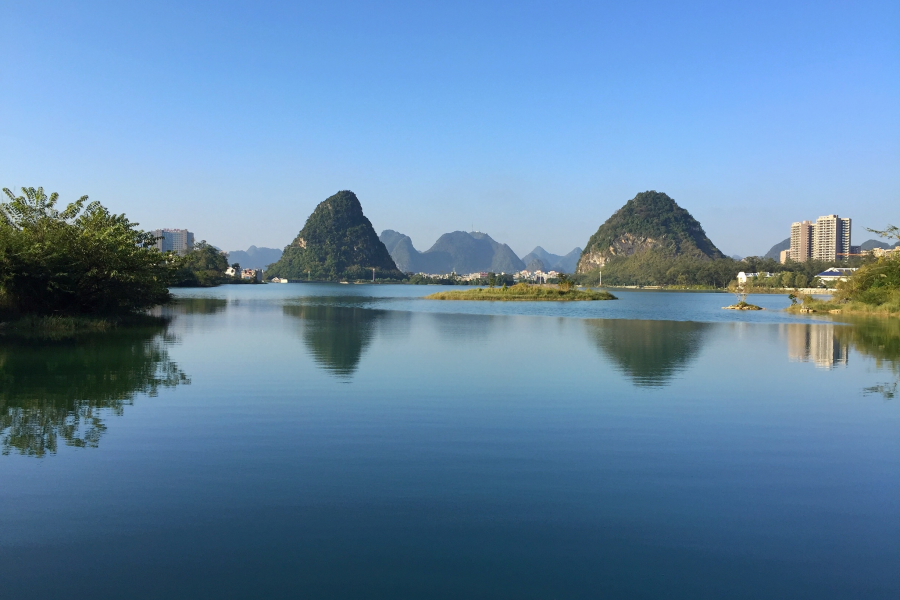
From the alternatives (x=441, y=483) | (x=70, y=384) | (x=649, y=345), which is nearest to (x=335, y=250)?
(x=649, y=345)

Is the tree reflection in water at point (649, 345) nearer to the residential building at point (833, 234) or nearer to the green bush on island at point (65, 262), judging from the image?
the green bush on island at point (65, 262)

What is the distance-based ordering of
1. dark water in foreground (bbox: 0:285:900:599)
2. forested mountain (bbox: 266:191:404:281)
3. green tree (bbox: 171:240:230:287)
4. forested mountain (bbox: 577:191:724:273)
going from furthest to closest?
1. forested mountain (bbox: 577:191:724:273)
2. forested mountain (bbox: 266:191:404:281)
3. green tree (bbox: 171:240:230:287)
4. dark water in foreground (bbox: 0:285:900:599)

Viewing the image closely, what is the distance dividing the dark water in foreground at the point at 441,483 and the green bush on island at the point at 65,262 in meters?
6.28

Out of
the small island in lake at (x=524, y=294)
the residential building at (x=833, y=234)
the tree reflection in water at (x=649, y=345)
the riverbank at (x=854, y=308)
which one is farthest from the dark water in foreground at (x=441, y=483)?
the residential building at (x=833, y=234)

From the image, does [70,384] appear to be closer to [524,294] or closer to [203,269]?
[524,294]

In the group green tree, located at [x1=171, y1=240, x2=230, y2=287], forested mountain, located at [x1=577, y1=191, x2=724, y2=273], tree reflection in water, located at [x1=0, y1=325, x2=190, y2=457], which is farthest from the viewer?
forested mountain, located at [x1=577, y1=191, x2=724, y2=273]

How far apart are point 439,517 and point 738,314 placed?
124ft

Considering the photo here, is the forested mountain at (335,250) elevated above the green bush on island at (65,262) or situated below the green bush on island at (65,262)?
above

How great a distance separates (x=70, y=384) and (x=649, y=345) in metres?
14.8

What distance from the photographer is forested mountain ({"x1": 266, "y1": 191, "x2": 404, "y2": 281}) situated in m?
174

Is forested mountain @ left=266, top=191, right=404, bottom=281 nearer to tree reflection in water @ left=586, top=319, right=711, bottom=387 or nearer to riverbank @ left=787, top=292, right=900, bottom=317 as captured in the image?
riverbank @ left=787, top=292, right=900, bottom=317

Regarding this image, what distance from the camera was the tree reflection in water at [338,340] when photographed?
14422 millimetres

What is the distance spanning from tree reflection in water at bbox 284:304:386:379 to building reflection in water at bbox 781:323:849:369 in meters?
10.4

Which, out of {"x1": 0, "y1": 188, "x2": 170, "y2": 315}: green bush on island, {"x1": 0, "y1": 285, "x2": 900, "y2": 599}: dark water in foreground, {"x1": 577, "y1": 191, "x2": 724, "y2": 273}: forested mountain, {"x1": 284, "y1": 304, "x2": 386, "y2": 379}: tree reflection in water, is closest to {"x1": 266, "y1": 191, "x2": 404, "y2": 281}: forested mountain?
{"x1": 577, "y1": 191, "x2": 724, "y2": 273}: forested mountain
